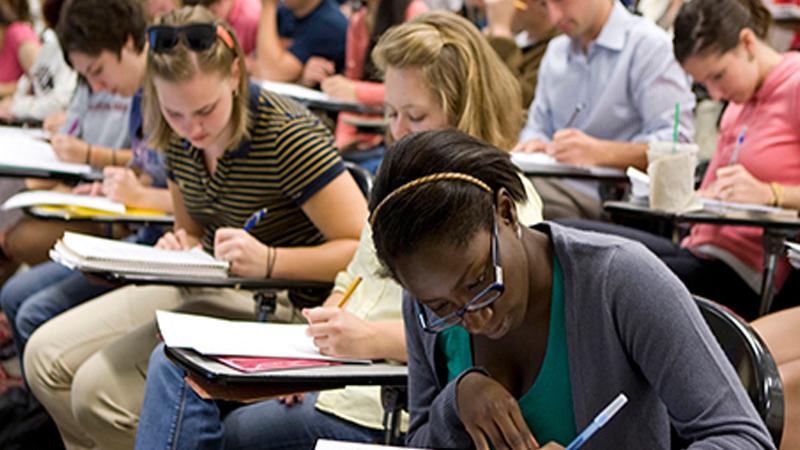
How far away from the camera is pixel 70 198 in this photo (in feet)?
9.07

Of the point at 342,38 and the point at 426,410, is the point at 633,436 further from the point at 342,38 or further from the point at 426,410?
the point at 342,38

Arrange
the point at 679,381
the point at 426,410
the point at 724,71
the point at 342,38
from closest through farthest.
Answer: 1. the point at 679,381
2. the point at 426,410
3. the point at 724,71
4. the point at 342,38

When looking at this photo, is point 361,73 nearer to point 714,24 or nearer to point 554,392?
point 714,24

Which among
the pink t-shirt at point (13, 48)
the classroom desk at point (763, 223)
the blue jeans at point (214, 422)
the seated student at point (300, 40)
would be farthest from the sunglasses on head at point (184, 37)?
the pink t-shirt at point (13, 48)

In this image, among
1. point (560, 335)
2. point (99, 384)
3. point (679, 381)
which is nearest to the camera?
point (679, 381)

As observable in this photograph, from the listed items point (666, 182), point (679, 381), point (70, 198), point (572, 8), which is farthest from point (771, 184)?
point (70, 198)

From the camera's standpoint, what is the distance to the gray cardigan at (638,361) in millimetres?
1152

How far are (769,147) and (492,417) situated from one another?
1653 millimetres

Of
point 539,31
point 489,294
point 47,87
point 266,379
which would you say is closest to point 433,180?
point 489,294

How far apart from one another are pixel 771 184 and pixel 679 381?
→ 4.81ft

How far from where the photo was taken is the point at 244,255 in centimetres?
213

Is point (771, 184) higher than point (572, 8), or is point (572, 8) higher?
point (572, 8)

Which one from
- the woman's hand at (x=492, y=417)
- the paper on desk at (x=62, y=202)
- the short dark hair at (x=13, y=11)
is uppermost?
the woman's hand at (x=492, y=417)

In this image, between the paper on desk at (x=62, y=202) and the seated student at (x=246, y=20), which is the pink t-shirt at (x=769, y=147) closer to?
the paper on desk at (x=62, y=202)
